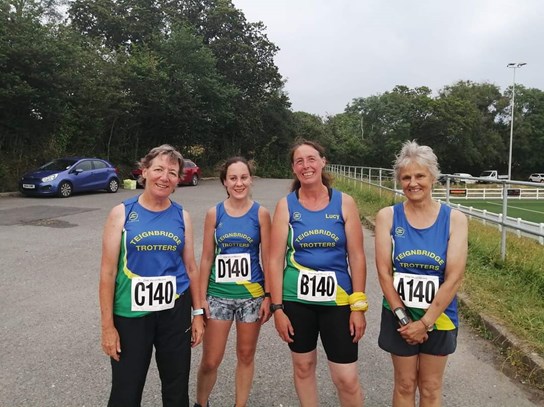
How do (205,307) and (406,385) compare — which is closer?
(406,385)

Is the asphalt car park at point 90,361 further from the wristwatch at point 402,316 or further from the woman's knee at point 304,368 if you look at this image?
the wristwatch at point 402,316

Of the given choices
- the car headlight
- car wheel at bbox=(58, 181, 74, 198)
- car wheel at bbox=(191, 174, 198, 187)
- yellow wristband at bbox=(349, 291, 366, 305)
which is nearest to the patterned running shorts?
yellow wristband at bbox=(349, 291, 366, 305)

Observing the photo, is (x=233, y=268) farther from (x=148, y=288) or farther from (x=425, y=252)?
(x=425, y=252)

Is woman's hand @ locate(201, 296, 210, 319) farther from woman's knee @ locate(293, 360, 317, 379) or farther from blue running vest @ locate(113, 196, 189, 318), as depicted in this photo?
woman's knee @ locate(293, 360, 317, 379)

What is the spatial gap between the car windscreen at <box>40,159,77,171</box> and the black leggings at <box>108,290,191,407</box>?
→ 15.3 m

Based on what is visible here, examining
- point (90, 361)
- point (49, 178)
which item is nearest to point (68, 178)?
point (49, 178)

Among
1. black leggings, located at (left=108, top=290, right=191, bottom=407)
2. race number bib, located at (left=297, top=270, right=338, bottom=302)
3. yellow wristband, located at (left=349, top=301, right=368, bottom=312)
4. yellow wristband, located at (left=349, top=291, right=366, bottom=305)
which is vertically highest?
race number bib, located at (left=297, top=270, right=338, bottom=302)

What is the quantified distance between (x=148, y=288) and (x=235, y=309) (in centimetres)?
64

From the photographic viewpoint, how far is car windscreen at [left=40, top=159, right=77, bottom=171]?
631 inches

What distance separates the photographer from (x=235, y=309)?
2.76 metres

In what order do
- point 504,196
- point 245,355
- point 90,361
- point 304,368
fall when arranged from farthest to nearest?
point 504,196 < point 90,361 < point 245,355 < point 304,368

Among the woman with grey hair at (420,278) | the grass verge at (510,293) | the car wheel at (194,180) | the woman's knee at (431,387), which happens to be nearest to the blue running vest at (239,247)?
the woman with grey hair at (420,278)

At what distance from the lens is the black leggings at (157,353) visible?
2301 millimetres

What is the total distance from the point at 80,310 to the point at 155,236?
2980mm
